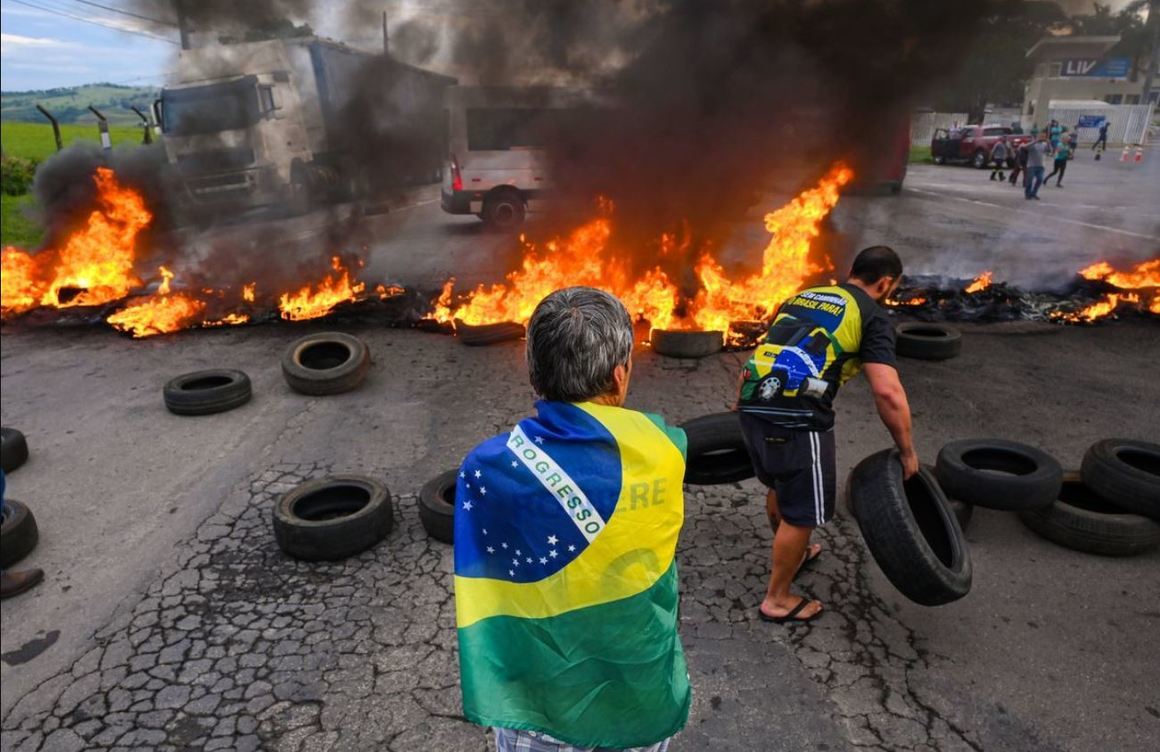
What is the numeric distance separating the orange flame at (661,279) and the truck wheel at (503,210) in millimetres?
5756

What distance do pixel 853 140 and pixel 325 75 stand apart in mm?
13361

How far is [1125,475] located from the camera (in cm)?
422

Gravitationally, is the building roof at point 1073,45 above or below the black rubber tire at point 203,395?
above

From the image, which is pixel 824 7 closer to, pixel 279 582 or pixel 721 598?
pixel 721 598

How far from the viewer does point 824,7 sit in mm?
9211

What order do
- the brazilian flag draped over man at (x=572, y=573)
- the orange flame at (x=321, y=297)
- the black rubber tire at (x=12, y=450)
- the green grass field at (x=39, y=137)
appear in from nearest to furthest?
the brazilian flag draped over man at (x=572, y=573) → the black rubber tire at (x=12, y=450) → the orange flame at (x=321, y=297) → the green grass field at (x=39, y=137)

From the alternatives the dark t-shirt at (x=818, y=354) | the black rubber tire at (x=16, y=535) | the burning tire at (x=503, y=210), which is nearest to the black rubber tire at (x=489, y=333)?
Answer: the black rubber tire at (x=16, y=535)

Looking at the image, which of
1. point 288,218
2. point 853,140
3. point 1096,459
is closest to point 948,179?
point 853,140

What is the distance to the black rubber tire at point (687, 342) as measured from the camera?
7.55 meters

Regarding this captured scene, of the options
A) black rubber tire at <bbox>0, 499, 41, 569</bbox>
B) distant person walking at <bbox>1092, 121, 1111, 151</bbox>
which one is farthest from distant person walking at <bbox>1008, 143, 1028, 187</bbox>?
black rubber tire at <bbox>0, 499, 41, 569</bbox>

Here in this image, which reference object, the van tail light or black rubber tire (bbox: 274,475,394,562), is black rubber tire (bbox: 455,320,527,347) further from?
the van tail light

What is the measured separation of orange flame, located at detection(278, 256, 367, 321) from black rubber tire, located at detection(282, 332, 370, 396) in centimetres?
200

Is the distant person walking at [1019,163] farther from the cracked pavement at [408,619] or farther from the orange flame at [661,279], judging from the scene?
the cracked pavement at [408,619]

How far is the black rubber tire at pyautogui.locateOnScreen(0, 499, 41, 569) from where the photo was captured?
4379mm
